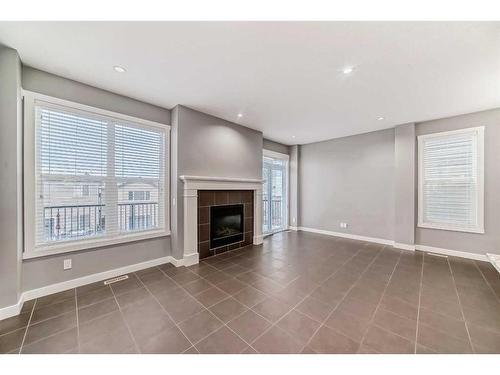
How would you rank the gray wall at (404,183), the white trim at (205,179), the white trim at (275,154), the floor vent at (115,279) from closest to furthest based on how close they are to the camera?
the floor vent at (115,279)
the white trim at (205,179)
the gray wall at (404,183)
the white trim at (275,154)

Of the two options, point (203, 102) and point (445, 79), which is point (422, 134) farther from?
point (203, 102)

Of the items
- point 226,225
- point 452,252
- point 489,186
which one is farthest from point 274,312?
point 489,186

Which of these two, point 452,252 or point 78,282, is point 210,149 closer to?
point 78,282

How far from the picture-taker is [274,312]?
1997 mm

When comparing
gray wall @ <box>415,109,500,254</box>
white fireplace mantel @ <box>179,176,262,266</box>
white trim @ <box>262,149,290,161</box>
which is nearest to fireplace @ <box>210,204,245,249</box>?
white fireplace mantel @ <box>179,176,262,266</box>

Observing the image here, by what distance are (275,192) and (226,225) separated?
234 centimetres

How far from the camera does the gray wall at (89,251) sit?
89.1 inches

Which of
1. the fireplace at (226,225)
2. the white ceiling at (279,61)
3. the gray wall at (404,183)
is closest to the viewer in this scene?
the white ceiling at (279,61)

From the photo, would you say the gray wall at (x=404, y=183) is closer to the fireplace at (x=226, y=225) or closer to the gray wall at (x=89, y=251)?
the fireplace at (x=226, y=225)

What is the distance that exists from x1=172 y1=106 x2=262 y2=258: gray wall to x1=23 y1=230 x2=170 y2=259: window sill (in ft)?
1.69

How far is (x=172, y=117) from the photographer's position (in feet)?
11.0

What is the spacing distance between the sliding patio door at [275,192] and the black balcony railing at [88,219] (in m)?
2.96

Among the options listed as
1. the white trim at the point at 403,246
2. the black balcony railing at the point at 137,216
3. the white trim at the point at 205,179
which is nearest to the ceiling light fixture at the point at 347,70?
the white trim at the point at 205,179
